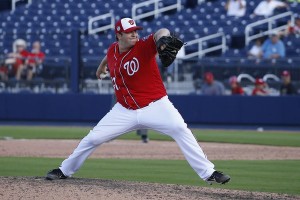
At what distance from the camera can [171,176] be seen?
10266 millimetres

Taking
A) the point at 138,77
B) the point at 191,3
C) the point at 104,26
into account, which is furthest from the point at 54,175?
the point at 191,3

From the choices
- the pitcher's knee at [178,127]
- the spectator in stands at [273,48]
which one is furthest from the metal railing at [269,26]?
the pitcher's knee at [178,127]

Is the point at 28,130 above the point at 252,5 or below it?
Result: below

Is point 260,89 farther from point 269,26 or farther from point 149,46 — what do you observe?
point 149,46

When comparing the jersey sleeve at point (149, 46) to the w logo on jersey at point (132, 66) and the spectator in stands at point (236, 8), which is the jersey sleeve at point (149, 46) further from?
the spectator in stands at point (236, 8)

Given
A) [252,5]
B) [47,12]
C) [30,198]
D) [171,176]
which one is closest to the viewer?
[30,198]

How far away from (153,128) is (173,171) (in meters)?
2.34

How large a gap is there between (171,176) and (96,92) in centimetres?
1134

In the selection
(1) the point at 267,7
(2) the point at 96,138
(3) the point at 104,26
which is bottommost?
(2) the point at 96,138

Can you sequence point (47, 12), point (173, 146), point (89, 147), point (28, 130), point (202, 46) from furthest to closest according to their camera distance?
point (47, 12) < point (202, 46) < point (28, 130) < point (173, 146) < point (89, 147)

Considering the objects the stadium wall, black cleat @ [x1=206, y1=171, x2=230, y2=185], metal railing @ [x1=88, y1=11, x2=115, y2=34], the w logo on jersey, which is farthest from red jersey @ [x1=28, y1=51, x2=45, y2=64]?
black cleat @ [x1=206, y1=171, x2=230, y2=185]

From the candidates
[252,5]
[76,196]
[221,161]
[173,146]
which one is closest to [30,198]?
[76,196]

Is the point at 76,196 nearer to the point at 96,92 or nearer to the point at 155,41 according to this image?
the point at 155,41

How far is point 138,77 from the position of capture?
8656 mm
